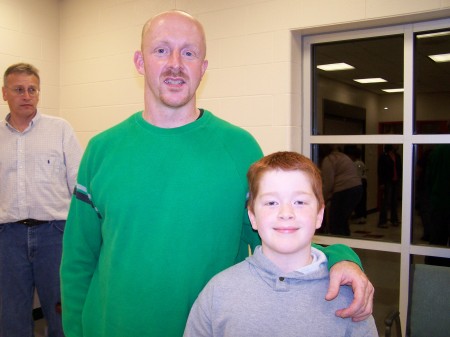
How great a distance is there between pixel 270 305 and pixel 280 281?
6 cm

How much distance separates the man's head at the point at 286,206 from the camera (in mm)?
1085

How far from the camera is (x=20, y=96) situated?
2629mm

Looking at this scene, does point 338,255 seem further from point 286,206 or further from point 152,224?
point 152,224

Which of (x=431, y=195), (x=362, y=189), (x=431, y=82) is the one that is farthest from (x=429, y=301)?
(x=431, y=82)

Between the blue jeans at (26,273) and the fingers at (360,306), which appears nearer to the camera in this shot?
the fingers at (360,306)

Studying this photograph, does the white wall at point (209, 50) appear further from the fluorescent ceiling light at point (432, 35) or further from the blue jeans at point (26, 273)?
the blue jeans at point (26, 273)

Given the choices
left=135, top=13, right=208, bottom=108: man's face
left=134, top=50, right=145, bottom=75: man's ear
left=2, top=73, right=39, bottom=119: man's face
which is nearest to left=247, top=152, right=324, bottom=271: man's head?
left=135, top=13, right=208, bottom=108: man's face

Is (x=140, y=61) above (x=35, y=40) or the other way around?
the other way around

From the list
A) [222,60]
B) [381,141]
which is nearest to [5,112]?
[222,60]

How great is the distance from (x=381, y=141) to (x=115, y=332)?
6.83 ft

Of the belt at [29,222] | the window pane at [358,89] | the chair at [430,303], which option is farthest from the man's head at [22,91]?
the chair at [430,303]

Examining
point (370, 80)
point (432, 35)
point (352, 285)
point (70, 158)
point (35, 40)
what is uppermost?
point (35, 40)

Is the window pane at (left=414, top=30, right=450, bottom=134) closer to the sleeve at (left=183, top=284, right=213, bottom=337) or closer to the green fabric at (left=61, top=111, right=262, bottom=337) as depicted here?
the green fabric at (left=61, top=111, right=262, bottom=337)

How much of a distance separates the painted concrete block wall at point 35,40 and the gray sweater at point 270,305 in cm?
293
